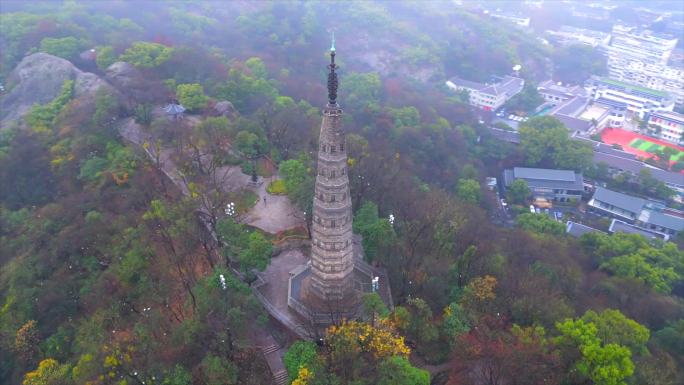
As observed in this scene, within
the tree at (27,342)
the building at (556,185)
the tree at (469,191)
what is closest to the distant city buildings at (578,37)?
the building at (556,185)

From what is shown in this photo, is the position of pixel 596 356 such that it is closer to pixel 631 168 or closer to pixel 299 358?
pixel 299 358

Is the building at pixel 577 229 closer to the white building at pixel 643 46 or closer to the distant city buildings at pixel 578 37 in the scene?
the white building at pixel 643 46

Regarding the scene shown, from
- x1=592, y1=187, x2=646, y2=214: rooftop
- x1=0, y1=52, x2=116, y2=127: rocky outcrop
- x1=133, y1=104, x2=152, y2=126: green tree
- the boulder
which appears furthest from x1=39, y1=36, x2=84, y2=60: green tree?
x1=592, y1=187, x2=646, y2=214: rooftop

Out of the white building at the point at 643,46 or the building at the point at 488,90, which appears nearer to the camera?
the building at the point at 488,90

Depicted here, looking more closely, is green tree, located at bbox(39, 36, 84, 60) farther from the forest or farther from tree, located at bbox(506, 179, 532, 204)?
tree, located at bbox(506, 179, 532, 204)

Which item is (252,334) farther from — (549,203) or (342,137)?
(549,203)

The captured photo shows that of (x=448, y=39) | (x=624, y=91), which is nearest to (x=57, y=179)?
(x=448, y=39)
